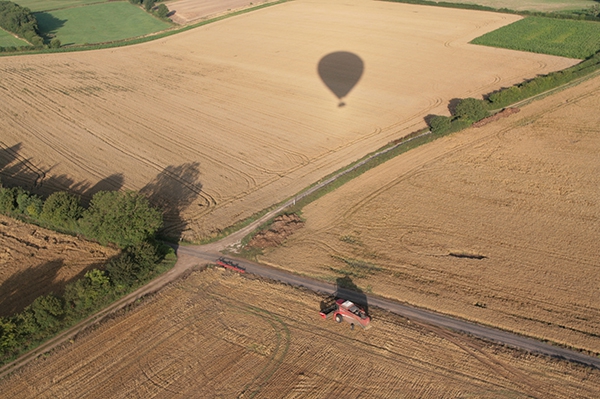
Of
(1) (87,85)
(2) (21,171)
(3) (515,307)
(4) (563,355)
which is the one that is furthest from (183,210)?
(1) (87,85)

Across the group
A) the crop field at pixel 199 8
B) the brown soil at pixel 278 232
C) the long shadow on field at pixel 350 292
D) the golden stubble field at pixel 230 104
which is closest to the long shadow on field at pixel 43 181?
Result: the golden stubble field at pixel 230 104

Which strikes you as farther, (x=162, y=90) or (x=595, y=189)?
(x=162, y=90)

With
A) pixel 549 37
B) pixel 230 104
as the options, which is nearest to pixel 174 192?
pixel 230 104

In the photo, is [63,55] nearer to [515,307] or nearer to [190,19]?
[190,19]

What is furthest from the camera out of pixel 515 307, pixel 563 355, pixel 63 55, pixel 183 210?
pixel 63 55

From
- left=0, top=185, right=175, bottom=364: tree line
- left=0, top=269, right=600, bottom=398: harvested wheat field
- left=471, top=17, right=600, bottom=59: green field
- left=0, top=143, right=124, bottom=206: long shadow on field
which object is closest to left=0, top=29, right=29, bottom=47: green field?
left=0, top=143, right=124, bottom=206: long shadow on field

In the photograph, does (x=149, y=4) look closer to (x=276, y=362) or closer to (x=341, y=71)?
(x=341, y=71)
